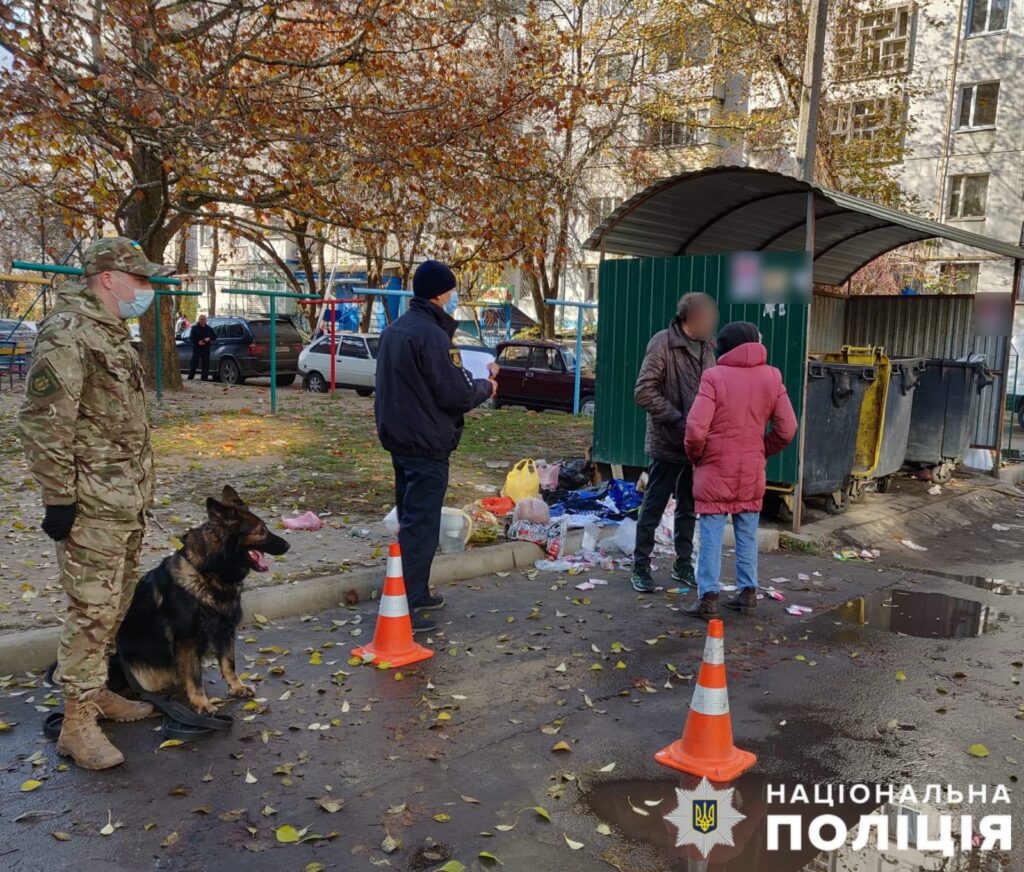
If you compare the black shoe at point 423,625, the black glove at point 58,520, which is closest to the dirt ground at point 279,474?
the black shoe at point 423,625

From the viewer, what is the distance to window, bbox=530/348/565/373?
60.2 feet

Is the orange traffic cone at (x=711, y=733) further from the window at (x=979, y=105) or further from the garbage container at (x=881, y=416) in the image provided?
the window at (x=979, y=105)

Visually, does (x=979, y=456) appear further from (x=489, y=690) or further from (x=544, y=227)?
(x=489, y=690)

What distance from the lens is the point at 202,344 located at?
23.8 m

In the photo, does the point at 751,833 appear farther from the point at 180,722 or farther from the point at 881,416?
the point at 881,416

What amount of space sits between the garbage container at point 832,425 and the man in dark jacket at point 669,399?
84.5 inches

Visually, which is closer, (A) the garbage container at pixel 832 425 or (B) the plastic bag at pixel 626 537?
(B) the plastic bag at pixel 626 537

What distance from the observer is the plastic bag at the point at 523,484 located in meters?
8.24

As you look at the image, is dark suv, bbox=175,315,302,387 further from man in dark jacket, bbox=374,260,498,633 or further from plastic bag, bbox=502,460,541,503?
man in dark jacket, bbox=374,260,498,633

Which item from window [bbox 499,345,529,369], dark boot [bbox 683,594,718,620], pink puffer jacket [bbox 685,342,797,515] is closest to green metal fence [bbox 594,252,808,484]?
pink puffer jacket [bbox 685,342,797,515]

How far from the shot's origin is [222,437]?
1238 centimetres

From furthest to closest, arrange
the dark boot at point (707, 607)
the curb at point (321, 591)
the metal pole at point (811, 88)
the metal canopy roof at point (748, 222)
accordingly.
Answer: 1. the metal pole at point (811, 88)
2. the metal canopy roof at point (748, 222)
3. the dark boot at point (707, 607)
4. the curb at point (321, 591)

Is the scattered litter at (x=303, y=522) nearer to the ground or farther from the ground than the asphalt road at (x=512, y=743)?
farther from the ground

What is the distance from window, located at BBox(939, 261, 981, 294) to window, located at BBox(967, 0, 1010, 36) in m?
7.87
